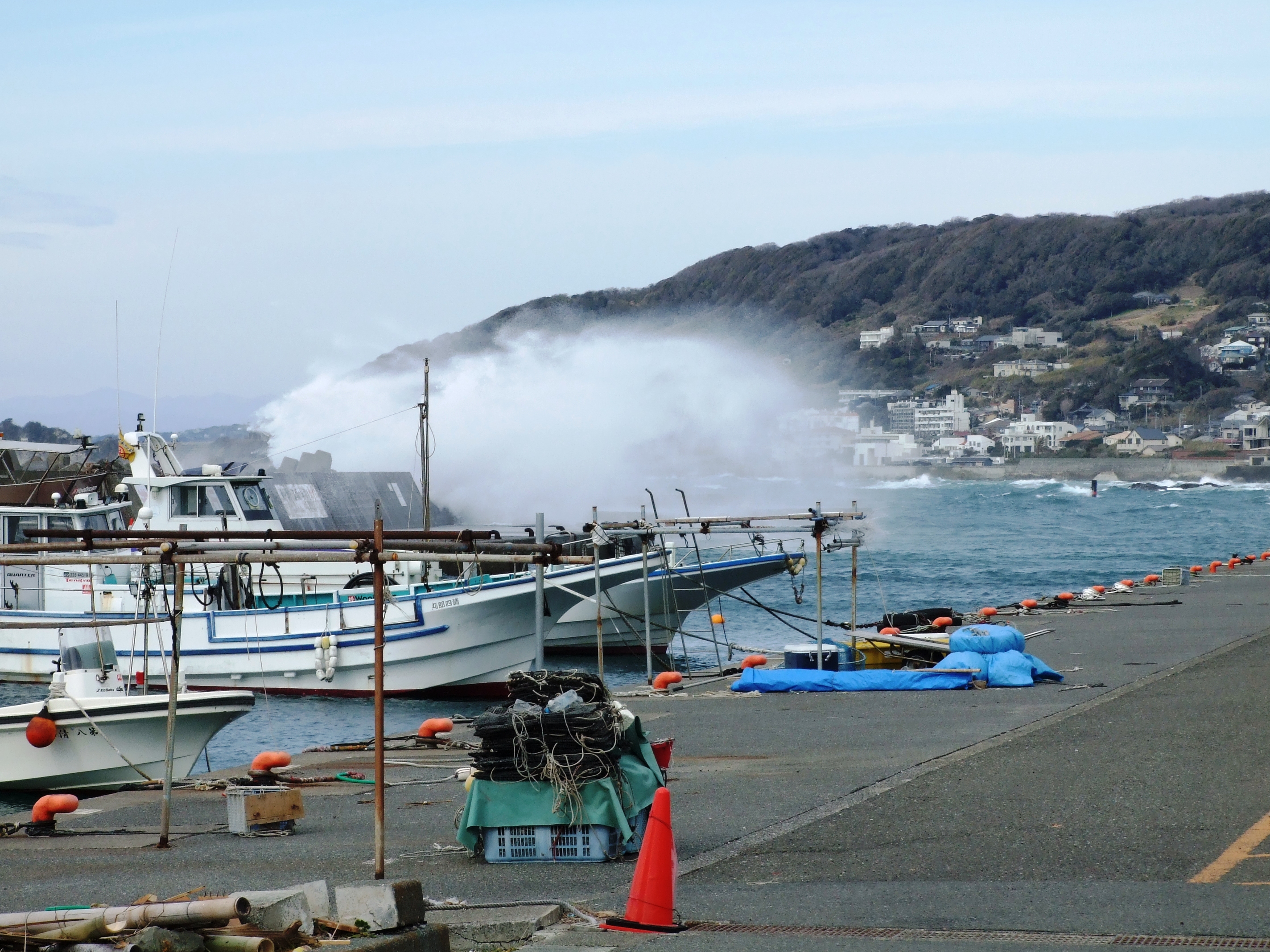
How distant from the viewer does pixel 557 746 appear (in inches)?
341

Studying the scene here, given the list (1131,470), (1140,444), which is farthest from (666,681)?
(1140,444)

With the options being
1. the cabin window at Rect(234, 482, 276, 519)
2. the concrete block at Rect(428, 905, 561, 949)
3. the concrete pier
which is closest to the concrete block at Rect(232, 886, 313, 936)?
the concrete block at Rect(428, 905, 561, 949)

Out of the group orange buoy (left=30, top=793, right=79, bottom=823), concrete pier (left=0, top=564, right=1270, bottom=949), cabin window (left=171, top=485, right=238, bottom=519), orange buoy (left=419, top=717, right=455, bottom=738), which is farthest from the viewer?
cabin window (left=171, top=485, right=238, bottom=519)

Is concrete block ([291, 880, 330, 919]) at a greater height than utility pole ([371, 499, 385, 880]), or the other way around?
utility pole ([371, 499, 385, 880])

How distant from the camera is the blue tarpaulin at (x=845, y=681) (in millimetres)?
17250

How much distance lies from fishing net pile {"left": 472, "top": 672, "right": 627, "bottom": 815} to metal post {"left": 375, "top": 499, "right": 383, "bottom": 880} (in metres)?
0.64

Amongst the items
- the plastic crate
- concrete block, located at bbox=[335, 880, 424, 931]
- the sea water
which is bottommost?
the sea water

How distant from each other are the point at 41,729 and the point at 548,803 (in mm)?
8850

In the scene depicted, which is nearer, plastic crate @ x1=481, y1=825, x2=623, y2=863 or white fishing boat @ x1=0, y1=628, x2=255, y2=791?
plastic crate @ x1=481, y1=825, x2=623, y2=863

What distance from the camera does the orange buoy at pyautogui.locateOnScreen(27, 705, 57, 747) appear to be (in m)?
15.1

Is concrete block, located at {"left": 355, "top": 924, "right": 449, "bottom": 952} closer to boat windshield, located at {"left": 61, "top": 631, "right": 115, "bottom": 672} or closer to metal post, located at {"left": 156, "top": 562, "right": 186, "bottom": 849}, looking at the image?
metal post, located at {"left": 156, "top": 562, "right": 186, "bottom": 849}

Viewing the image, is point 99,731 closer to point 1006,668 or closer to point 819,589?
point 819,589

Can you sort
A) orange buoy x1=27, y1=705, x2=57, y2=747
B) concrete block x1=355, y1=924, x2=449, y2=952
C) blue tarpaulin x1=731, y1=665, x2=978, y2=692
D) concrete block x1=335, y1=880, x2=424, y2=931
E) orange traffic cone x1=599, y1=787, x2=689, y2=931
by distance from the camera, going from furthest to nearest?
blue tarpaulin x1=731, y1=665, x2=978, y2=692
orange buoy x1=27, y1=705, x2=57, y2=747
orange traffic cone x1=599, y1=787, x2=689, y2=931
concrete block x1=335, y1=880, x2=424, y2=931
concrete block x1=355, y1=924, x2=449, y2=952

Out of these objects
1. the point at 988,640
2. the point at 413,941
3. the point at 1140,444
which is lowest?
the point at 988,640
